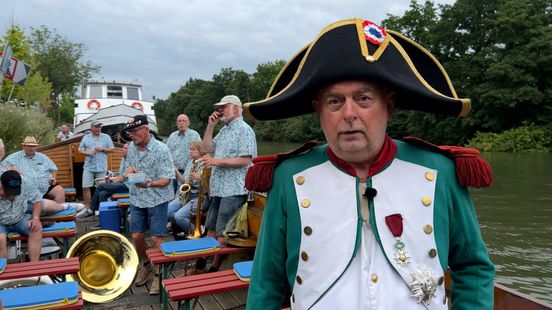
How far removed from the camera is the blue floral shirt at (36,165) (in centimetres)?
545

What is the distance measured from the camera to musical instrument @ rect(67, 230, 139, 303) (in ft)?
13.7

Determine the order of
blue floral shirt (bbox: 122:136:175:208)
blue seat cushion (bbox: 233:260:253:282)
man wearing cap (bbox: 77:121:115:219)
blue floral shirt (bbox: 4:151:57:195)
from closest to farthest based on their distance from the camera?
blue seat cushion (bbox: 233:260:253:282)
blue floral shirt (bbox: 122:136:175:208)
blue floral shirt (bbox: 4:151:57:195)
man wearing cap (bbox: 77:121:115:219)

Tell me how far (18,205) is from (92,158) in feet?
11.0

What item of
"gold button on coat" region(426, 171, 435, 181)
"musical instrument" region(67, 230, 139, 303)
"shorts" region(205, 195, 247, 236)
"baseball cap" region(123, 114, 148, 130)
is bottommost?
"musical instrument" region(67, 230, 139, 303)

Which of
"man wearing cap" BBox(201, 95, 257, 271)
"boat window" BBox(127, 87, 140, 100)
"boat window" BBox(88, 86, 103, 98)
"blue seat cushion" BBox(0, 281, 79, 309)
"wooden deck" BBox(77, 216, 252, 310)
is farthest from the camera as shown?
"boat window" BBox(127, 87, 140, 100)

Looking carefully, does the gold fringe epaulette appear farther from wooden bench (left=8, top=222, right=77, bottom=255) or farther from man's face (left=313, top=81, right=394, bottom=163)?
wooden bench (left=8, top=222, right=77, bottom=255)

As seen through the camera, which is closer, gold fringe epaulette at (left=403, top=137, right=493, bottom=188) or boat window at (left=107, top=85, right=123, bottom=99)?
gold fringe epaulette at (left=403, top=137, right=493, bottom=188)

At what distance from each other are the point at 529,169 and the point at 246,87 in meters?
59.2

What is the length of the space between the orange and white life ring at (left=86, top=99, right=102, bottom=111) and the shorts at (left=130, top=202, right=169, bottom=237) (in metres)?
12.8

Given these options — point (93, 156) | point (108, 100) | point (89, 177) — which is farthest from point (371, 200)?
point (108, 100)

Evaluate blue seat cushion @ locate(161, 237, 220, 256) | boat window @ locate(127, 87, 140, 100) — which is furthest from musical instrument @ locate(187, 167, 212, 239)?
Result: boat window @ locate(127, 87, 140, 100)

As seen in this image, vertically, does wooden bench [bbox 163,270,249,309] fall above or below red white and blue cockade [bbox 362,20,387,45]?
below

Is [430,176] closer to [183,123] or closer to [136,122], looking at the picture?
[136,122]

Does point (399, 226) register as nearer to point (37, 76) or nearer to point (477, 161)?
point (477, 161)
